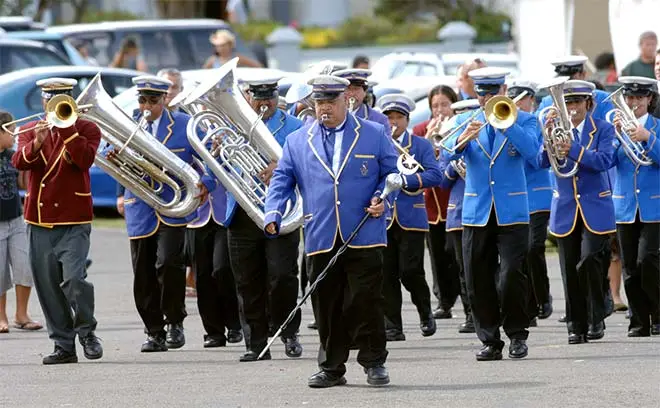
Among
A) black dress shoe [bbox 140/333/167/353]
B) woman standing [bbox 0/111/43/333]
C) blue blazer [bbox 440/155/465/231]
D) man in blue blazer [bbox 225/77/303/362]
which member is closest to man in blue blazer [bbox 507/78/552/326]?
blue blazer [bbox 440/155/465/231]

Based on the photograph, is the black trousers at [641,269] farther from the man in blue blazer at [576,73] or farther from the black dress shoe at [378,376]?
the black dress shoe at [378,376]

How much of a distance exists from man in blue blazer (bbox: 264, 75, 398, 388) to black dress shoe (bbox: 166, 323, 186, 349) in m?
2.34

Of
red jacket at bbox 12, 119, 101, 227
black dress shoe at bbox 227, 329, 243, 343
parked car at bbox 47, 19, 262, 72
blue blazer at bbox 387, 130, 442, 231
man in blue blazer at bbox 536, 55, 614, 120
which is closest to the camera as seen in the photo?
red jacket at bbox 12, 119, 101, 227

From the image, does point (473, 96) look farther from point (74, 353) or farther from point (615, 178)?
point (74, 353)

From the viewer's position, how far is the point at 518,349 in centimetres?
1218

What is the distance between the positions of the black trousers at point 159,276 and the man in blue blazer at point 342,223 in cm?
212

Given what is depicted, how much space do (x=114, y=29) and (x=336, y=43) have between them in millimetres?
13965

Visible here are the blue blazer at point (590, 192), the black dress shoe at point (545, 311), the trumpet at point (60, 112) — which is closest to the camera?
the trumpet at point (60, 112)

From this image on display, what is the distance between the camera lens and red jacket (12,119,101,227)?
1234 centimetres

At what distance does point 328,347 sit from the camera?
11.0 meters

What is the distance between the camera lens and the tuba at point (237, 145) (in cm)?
1218

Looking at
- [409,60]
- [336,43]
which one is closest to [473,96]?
[409,60]

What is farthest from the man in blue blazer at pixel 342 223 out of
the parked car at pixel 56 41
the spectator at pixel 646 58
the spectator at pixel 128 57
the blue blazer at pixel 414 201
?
the parked car at pixel 56 41

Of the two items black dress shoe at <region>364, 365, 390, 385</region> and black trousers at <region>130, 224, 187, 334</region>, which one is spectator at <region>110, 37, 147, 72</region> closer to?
black trousers at <region>130, 224, 187, 334</region>
